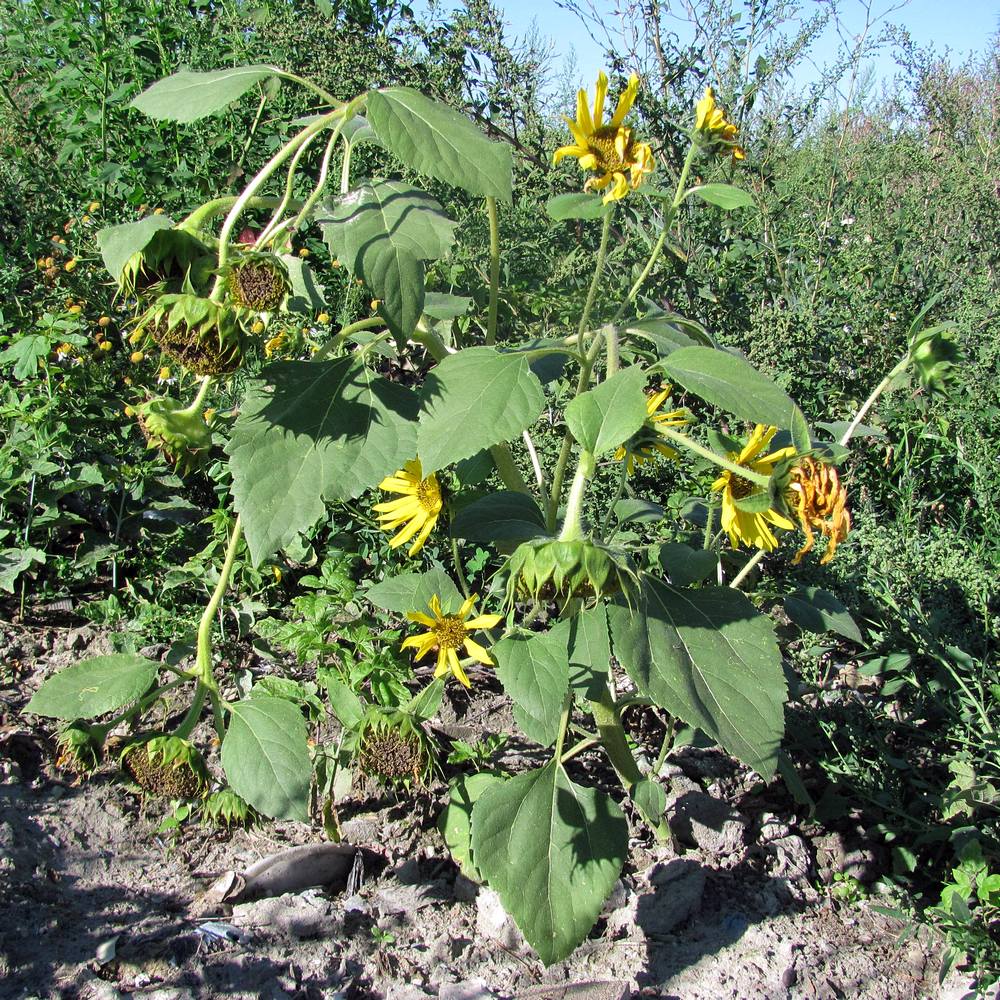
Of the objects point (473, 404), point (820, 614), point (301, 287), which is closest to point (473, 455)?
point (473, 404)

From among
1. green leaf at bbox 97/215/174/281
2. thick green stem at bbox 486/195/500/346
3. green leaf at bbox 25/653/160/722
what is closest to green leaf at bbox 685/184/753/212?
thick green stem at bbox 486/195/500/346

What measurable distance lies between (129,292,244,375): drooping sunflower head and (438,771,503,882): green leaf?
1000 mm

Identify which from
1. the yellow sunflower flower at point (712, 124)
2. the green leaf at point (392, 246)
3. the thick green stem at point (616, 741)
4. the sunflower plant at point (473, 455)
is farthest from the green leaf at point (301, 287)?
the thick green stem at point (616, 741)

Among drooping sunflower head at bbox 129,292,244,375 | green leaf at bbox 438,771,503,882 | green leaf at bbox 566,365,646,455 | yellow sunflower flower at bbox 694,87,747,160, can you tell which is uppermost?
yellow sunflower flower at bbox 694,87,747,160

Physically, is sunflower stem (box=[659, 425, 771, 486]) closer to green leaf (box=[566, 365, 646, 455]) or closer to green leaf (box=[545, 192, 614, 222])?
green leaf (box=[566, 365, 646, 455])

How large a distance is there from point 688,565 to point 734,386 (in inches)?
19.2

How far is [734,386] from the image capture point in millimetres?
1077

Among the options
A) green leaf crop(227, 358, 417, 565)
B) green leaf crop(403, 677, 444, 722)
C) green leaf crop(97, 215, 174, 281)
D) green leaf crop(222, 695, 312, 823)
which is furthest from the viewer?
green leaf crop(403, 677, 444, 722)

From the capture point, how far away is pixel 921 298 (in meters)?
3.28

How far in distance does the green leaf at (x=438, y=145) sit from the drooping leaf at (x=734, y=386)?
0.28m

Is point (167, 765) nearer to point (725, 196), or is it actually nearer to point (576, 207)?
point (576, 207)

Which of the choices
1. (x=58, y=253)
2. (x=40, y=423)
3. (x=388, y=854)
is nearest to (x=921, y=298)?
(x=388, y=854)

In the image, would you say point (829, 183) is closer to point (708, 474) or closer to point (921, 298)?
point (921, 298)

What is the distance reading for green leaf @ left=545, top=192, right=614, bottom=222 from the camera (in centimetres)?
130
